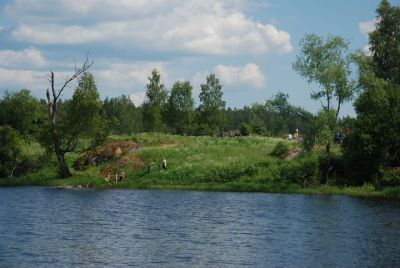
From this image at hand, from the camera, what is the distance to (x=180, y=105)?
419 ft

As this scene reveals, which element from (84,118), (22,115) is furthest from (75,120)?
(22,115)

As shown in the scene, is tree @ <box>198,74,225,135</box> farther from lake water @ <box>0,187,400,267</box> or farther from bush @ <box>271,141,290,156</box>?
lake water @ <box>0,187,400,267</box>

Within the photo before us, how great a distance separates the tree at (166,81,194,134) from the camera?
5010 inches

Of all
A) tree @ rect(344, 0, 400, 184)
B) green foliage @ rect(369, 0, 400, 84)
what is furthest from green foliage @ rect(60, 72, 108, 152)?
green foliage @ rect(369, 0, 400, 84)

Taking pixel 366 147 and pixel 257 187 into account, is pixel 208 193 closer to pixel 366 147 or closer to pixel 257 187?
pixel 257 187

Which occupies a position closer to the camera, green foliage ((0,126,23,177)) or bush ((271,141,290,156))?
bush ((271,141,290,156))

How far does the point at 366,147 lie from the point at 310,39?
14484 millimetres

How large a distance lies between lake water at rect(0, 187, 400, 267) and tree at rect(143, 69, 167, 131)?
61640mm

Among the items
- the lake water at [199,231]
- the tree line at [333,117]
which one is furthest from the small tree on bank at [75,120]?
the lake water at [199,231]

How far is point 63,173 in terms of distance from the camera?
8488cm

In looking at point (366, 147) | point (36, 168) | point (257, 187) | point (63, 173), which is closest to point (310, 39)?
point (366, 147)

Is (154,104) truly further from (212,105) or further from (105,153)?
(105,153)

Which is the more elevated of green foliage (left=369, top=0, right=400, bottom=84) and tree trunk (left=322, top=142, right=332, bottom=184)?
green foliage (left=369, top=0, right=400, bottom=84)

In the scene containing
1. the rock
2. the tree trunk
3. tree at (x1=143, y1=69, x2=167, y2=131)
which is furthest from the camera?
tree at (x1=143, y1=69, x2=167, y2=131)
